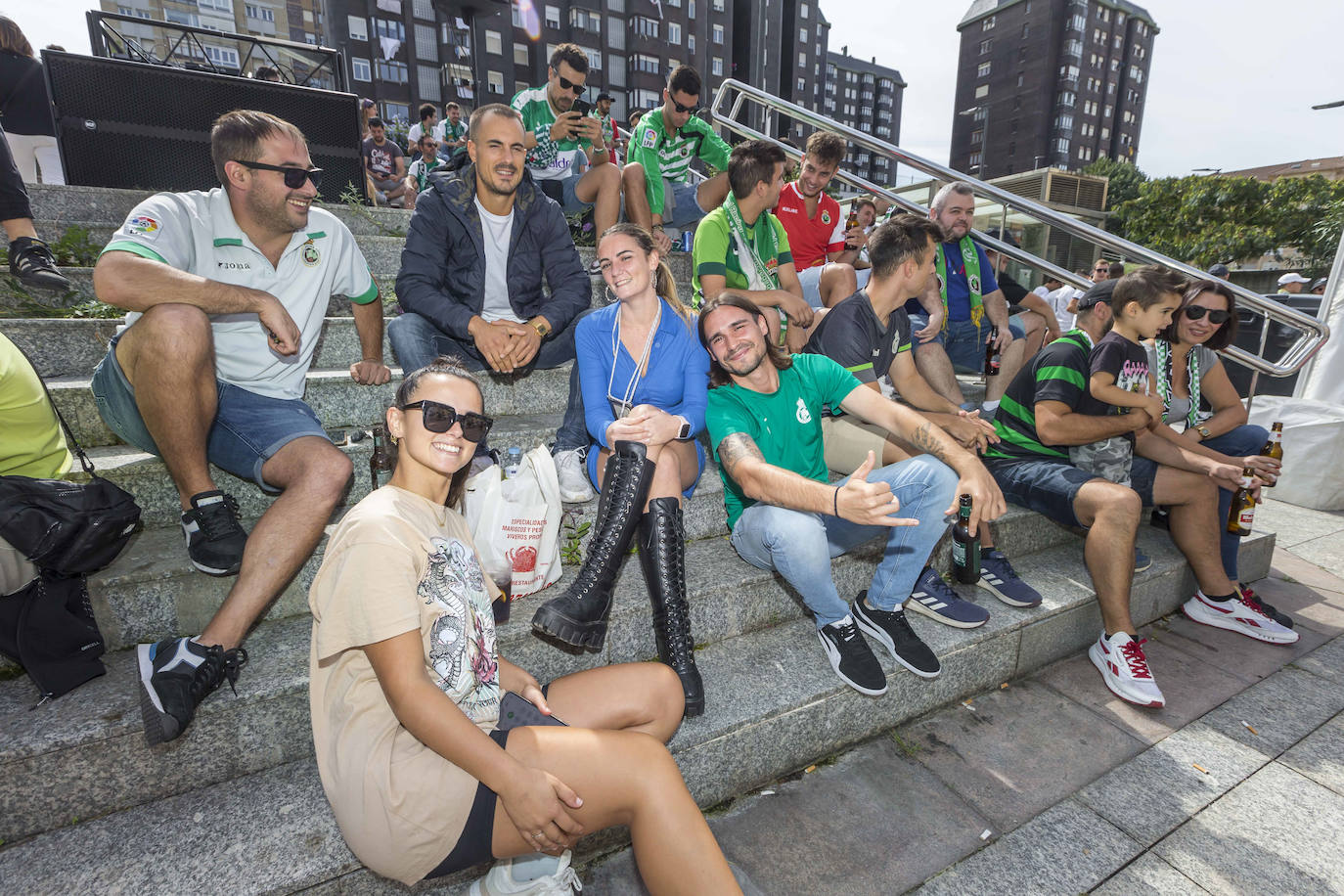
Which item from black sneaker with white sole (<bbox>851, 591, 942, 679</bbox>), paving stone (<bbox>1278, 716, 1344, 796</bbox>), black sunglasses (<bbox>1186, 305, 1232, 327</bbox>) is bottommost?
paving stone (<bbox>1278, 716, 1344, 796</bbox>)

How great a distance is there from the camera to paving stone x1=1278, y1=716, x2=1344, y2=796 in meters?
2.21

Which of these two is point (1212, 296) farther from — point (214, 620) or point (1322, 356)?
point (214, 620)

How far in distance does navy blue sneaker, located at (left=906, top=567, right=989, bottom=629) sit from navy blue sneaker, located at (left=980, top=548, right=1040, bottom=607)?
225 millimetres

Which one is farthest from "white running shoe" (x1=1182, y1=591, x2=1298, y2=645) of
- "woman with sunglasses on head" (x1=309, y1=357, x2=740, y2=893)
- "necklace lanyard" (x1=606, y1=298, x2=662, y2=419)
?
"woman with sunglasses on head" (x1=309, y1=357, x2=740, y2=893)

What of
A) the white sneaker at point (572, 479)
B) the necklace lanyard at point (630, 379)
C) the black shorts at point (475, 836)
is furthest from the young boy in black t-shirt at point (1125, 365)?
the black shorts at point (475, 836)

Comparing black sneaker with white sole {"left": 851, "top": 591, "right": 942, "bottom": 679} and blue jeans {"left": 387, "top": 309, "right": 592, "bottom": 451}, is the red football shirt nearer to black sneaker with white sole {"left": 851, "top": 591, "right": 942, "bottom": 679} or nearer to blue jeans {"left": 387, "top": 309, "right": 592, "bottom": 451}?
blue jeans {"left": 387, "top": 309, "right": 592, "bottom": 451}

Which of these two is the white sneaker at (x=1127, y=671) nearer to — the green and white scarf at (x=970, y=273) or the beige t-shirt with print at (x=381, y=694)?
the green and white scarf at (x=970, y=273)

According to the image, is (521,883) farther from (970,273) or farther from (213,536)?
(970,273)

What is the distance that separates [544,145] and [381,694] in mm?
4439

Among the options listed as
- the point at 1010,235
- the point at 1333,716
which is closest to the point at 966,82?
the point at 1010,235

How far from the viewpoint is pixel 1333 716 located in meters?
2.54

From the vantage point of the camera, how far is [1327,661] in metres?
2.92

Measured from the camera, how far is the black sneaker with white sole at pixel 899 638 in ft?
7.66

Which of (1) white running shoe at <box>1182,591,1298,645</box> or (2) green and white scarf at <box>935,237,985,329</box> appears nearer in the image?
(1) white running shoe at <box>1182,591,1298,645</box>
